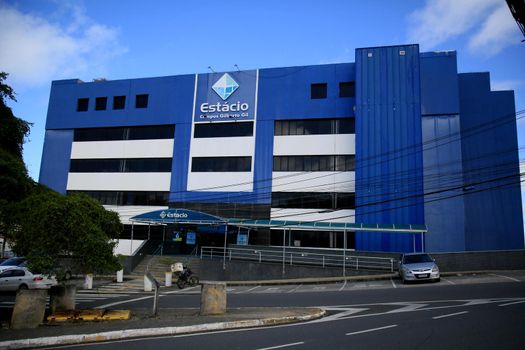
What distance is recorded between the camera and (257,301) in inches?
694

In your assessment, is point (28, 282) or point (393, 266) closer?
point (28, 282)

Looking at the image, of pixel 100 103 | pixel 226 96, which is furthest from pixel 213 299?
pixel 100 103

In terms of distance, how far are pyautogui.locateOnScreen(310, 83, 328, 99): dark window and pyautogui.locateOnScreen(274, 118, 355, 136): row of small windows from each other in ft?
6.87

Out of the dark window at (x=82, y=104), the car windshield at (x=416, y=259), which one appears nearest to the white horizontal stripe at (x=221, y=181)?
the dark window at (x=82, y=104)

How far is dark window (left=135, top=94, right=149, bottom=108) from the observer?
135 feet

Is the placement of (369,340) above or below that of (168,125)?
below

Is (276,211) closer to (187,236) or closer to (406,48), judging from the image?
(187,236)

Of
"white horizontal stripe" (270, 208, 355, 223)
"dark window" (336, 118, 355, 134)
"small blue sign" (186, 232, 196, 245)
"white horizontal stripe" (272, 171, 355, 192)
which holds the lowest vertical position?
"small blue sign" (186, 232, 196, 245)

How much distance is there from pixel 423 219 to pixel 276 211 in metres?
11.3

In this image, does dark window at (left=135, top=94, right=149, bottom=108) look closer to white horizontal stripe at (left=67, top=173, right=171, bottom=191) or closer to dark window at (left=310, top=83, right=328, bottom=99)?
Result: white horizontal stripe at (left=67, top=173, right=171, bottom=191)

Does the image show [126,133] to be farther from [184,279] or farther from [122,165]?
[184,279]

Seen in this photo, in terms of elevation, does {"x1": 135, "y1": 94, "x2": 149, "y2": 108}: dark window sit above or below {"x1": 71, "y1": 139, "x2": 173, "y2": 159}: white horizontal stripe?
above

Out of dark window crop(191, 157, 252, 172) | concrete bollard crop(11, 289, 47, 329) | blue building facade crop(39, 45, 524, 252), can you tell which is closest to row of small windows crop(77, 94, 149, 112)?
blue building facade crop(39, 45, 524, 252)

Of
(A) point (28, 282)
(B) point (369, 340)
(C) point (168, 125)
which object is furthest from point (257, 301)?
(C) point (168, 125)
